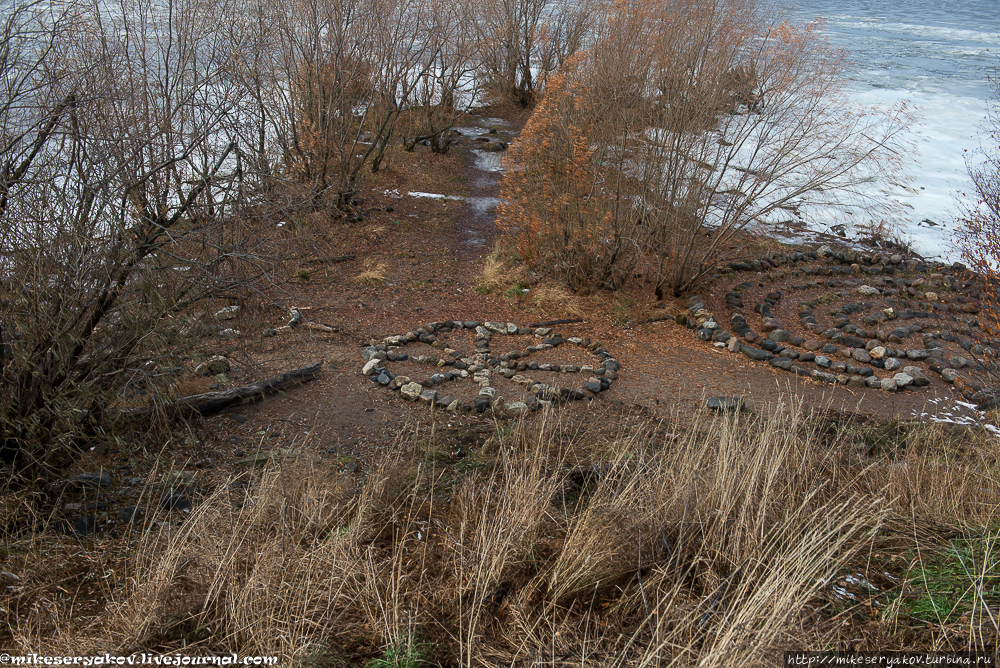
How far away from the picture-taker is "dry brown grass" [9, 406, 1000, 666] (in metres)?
2.58

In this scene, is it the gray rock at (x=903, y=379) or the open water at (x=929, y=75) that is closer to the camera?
the gray rock at (x=903, y=379)

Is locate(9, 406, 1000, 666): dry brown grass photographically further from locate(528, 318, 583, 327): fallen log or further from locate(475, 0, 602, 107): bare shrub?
locate(475, 0, 602, 107): bare shrub

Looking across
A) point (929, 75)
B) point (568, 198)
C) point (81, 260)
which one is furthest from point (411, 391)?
point (929, 75)

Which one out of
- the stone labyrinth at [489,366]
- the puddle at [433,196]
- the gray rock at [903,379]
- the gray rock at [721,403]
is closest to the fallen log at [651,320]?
the stone labyrinth at [489,366]

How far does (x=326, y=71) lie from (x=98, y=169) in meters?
7.00

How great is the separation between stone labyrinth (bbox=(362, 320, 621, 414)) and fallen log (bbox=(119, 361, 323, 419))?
0.65m

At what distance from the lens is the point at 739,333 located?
8547mm

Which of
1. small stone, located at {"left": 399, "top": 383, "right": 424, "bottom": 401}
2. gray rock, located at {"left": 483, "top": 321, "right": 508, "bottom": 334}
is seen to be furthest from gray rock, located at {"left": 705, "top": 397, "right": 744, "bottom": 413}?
gray rock, located at {"left": 483, "top": 321, "right": 508, "bottom": 334}

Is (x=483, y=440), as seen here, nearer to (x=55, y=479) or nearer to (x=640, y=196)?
(x=55, y=479)

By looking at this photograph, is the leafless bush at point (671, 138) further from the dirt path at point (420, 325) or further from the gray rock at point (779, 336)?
the gray rock at point (779, 336)

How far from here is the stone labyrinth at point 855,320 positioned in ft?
24.4

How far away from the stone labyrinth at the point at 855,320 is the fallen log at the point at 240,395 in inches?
190

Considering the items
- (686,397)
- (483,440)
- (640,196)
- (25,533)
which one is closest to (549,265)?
(640,196)

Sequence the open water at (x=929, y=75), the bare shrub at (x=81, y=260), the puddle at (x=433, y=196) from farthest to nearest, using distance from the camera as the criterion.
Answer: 1. the open water at (x=929, y=75)
2. the puddle at (x=433, y=196)
3. the bare shrub at (x=81, y=260)
